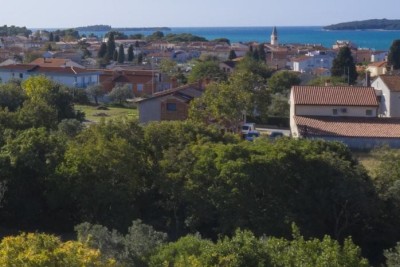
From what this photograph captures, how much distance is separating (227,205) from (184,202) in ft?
3.93

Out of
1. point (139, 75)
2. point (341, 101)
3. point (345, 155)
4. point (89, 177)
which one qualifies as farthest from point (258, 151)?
point (139, 75)

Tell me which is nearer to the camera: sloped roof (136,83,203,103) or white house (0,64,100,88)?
sloped roof (136,83,203,103)

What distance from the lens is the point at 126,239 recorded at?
12617 millimetres

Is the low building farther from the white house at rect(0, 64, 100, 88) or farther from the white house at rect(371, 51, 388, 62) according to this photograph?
the white house at rect(371, 51, 388, 62)

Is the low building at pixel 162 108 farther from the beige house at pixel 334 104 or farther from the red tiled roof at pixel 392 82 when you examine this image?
the red tiled roof at pixel 392 82

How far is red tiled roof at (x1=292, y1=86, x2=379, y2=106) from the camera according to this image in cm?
2998

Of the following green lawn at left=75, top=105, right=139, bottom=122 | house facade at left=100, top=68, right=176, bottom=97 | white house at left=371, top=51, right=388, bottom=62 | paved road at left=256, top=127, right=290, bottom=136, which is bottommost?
green lawn at left=75, top=105, right=139, bottom=122

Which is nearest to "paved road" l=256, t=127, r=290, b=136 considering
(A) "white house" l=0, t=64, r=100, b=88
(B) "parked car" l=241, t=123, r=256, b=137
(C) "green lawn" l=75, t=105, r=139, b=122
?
(B) "parked car" l=241, t=123, r=256, b=137

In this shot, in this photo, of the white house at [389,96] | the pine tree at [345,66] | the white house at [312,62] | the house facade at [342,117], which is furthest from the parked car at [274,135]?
the white house at [312,62]

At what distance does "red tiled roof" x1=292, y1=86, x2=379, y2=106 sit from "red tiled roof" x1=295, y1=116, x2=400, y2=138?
0.74 meters

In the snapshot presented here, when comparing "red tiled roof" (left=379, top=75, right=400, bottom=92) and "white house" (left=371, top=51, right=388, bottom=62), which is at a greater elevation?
"red tiled roof" (left=379, top=75, right=400, bottom=92)

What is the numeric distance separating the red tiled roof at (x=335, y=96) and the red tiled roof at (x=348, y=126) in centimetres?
74

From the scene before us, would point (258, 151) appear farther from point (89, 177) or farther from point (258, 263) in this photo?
point (258, 263)

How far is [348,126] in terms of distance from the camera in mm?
28312
